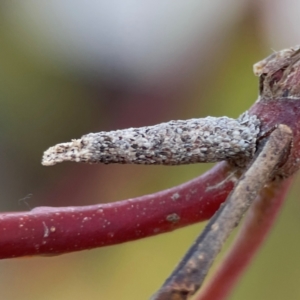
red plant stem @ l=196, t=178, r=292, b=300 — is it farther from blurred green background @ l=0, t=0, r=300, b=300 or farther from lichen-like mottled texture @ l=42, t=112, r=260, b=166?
blurred green background @ l=0, t=0, r=300, b=300

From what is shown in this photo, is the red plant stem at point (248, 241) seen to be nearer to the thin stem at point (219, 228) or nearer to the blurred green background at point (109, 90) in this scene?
the thin stem at point (219, 228)

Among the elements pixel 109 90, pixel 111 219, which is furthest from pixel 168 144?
pixel 109 90

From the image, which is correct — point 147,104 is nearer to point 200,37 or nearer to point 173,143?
point 200,37

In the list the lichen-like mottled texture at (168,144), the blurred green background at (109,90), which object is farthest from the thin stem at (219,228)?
the blurred green background at (109,90)

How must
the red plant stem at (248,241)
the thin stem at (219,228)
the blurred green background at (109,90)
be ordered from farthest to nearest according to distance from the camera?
the blurred green background at (109,90), the red plant stem at (248,241), the thin stem at (219,228)

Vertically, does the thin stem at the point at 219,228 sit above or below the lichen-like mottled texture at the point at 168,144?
below

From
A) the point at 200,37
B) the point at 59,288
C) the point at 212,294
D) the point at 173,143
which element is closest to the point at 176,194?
the point at 173,143
